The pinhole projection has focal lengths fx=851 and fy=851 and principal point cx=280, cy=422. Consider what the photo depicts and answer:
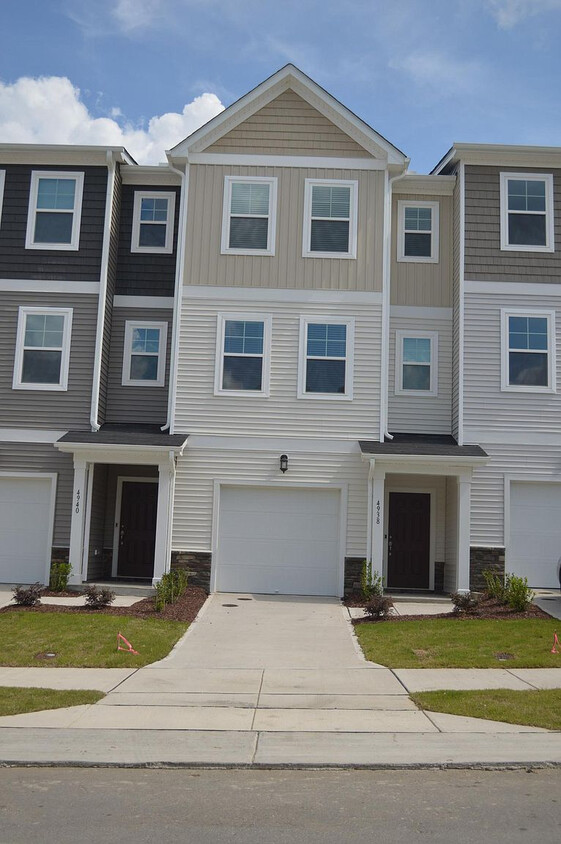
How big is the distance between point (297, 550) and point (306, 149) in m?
8.14

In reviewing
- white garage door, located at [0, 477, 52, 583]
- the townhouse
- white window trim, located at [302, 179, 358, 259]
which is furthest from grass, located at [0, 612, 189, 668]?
white window trim, located at [302, 179, 358, 259]

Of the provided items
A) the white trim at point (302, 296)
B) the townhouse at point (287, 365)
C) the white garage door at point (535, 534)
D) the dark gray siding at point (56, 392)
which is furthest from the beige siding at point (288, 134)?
the white garage door at point (535, 534)

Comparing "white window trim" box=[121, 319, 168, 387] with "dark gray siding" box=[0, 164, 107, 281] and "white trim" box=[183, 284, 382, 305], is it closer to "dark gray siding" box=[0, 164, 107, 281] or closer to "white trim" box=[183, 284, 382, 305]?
"dark gray siding" box=[0, 164, 107, 281]

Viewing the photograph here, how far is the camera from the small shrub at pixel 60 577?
15.7 metres

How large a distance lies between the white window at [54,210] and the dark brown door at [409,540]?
8.66 m

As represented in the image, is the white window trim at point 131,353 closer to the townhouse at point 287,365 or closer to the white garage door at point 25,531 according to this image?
the townhouse at point 287,365

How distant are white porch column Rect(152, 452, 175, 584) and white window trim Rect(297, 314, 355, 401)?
2.94 m

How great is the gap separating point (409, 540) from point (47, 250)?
31.6 feet

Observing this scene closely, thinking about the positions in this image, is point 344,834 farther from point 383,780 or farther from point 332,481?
point 332,481

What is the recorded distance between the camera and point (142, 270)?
60.2ft

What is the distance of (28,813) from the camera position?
224 inches

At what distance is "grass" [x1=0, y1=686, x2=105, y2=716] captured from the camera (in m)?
8.43

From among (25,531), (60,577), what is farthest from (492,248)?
(25,531)

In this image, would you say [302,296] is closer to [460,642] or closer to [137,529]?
[137,529]
